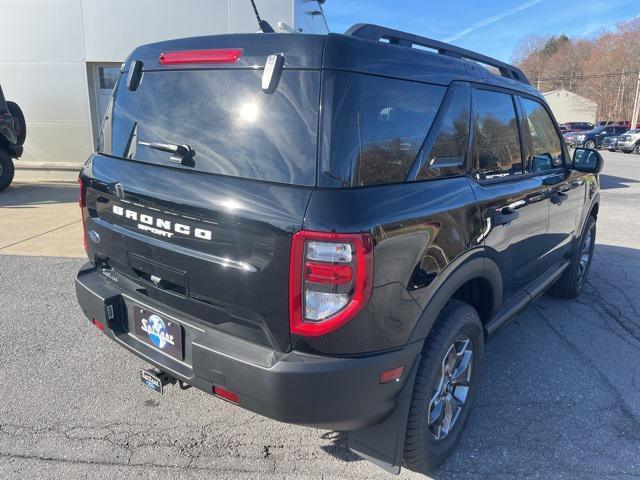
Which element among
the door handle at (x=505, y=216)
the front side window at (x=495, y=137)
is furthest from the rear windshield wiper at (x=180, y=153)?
the door handle at (x=505, y=216)

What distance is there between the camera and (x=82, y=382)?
3008 mm

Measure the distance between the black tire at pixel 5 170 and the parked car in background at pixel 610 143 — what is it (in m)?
32.3

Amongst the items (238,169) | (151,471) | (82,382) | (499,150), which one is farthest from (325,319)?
(82,382)

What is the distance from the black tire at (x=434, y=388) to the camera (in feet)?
6.86

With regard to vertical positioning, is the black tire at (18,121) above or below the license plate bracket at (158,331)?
above

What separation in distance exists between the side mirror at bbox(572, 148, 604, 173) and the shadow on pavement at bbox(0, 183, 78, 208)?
8.39 meters

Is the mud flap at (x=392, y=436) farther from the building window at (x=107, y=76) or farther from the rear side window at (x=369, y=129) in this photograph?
the building window at (x=107, y=76)

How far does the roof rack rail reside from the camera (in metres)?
2.17

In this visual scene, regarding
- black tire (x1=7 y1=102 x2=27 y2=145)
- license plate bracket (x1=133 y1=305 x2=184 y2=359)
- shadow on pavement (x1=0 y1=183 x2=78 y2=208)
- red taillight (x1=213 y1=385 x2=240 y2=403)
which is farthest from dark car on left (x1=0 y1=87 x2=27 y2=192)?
red taillight (x1=213 y1=385 x2=240 y2=403)

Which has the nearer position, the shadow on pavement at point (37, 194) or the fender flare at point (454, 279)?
the fender flare at point (454, 279)

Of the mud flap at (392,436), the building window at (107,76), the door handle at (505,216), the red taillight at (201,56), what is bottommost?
the mud flap at (392,436)

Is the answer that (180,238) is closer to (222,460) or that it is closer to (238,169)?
(238,169)

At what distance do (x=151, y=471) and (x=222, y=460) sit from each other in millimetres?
334

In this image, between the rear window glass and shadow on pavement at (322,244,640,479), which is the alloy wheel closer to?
shadow on pavement at (322,244,640,479)
